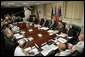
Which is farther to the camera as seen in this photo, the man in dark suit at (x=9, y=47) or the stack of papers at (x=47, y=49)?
the man in dark suit at (x=9, y=47)

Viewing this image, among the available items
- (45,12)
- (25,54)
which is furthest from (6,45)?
(45,12)

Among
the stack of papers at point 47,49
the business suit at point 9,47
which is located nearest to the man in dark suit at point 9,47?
the business suit at point 9,47

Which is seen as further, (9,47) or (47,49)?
(9,47)

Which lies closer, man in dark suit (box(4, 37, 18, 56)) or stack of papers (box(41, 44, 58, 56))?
stack of papers (box(41, 44, 58, 56))

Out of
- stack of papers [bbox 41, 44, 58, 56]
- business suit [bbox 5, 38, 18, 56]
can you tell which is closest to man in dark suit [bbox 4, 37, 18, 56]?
business suit [bbox 5, 38, 18, 56]

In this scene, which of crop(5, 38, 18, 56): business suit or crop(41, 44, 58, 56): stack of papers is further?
crop(5, 38, 18, 56): business suit

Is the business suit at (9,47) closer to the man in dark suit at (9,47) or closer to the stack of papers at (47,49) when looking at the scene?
the man in dark suit at (9,47)

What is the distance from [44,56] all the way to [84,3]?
3938 millimetres

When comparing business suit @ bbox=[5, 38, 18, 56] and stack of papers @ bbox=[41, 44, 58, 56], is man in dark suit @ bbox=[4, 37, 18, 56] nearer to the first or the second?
business suit @ bbox=[5, 38, 18, 56]

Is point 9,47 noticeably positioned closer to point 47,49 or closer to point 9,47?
point 9,47

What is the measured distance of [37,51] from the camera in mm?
1756

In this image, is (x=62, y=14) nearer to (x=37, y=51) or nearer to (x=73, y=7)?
(x=73, y=7)

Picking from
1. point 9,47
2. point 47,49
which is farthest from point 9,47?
point 47,49

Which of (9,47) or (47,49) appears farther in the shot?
(9,47)
